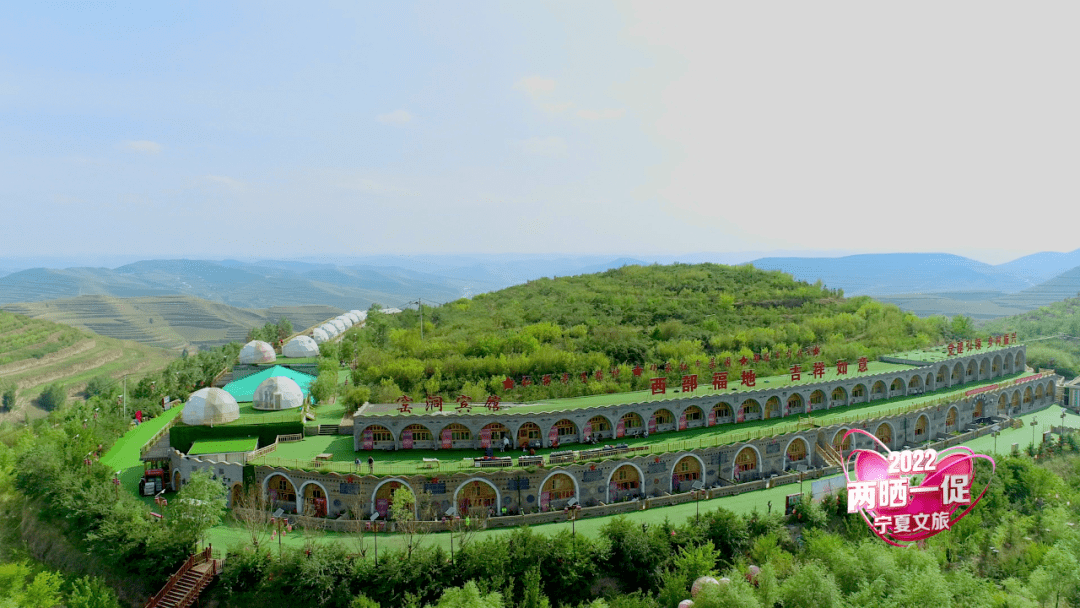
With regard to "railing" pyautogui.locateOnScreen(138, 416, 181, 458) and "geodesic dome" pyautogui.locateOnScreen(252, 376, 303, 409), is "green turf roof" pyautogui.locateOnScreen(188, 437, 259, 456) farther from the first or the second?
"geodesic dome" pyautogui.locateOnScreen(252, 376, 303, 409)

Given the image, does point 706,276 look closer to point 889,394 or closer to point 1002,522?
point 889,394

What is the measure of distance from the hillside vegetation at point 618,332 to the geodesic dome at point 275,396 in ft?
13.8

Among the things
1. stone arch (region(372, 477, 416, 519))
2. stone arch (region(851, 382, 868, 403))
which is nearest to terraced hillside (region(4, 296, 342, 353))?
stone arch (region(372, 477, 416, 519))

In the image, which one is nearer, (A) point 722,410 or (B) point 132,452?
(B) point 132,452

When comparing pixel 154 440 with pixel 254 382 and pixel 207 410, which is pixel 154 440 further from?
pixel 254 382

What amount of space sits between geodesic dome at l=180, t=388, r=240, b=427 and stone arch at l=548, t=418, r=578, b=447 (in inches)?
592

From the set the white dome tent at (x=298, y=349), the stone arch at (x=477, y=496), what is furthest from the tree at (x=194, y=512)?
the white dome tent at (x=298, y=349)

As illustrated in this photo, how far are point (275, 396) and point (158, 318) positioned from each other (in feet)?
415

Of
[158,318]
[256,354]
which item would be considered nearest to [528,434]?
[256,354]

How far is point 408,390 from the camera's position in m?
34.6

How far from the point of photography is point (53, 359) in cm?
7638

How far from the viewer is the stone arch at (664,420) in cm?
3231

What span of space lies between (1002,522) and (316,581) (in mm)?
27709

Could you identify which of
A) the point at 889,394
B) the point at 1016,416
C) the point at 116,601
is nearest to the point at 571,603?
the point at 116,601
